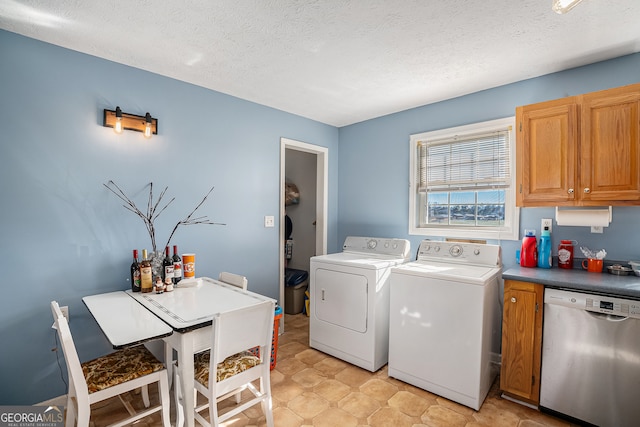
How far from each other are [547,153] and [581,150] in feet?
0.61

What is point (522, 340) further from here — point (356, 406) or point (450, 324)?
point (356, 406)

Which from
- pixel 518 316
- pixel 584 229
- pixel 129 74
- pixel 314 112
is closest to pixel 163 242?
pixel 129 74

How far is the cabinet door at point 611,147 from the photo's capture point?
1.88 m

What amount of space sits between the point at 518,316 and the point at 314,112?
2.66m

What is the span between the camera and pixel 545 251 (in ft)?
7.53

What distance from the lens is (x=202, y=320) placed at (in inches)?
62.6

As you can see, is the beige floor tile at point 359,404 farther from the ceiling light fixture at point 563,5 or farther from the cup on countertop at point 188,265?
the ceiling light fixture at point 563,5

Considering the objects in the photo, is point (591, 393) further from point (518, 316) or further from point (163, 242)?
point (163, 242)

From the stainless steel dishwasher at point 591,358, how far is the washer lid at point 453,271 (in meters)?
0.40

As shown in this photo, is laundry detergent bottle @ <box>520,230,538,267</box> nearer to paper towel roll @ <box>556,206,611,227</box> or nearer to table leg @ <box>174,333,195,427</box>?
paper towel roll @ <box>556,206,611,227</box>

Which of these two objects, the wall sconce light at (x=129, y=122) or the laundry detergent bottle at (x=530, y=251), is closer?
the wall sconce light at (x=129, y=122)

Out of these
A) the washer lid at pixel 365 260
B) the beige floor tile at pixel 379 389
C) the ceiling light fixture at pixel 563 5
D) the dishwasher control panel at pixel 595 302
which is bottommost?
the beige floor tile at pixel 379 389

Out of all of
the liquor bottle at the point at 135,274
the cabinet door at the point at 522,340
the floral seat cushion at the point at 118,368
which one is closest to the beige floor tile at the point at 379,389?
the cabinet door at the point at 522,340

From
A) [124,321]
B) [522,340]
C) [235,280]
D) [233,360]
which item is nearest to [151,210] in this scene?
[235,280]
